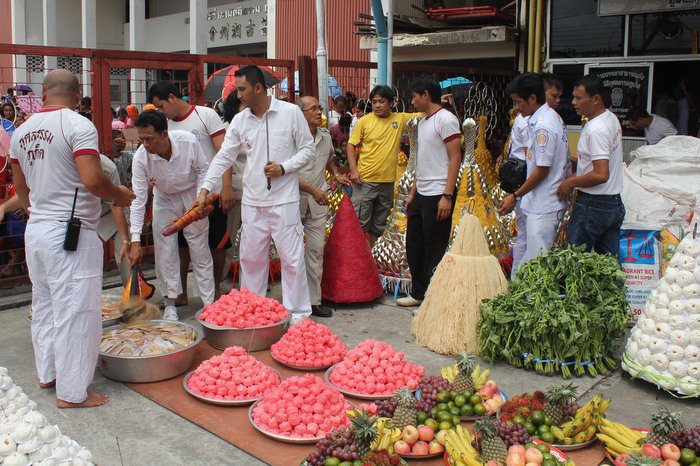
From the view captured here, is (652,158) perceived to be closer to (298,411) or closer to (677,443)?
(677,443)

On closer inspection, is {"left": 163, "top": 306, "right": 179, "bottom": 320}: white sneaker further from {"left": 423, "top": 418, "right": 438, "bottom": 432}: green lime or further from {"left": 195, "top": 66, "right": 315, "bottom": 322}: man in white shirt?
{"left": 423, "top": 418, "right": 438, "bottom": 432}: green lime

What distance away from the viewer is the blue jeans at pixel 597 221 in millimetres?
5355

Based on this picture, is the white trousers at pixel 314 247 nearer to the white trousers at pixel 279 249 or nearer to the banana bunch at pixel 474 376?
the white trousers at pixel 279 249

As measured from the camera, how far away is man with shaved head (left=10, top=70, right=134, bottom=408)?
402 centimetres

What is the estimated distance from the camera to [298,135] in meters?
5.65

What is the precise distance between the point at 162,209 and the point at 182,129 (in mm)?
750

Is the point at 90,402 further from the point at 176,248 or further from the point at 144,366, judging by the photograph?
the point at 176,248

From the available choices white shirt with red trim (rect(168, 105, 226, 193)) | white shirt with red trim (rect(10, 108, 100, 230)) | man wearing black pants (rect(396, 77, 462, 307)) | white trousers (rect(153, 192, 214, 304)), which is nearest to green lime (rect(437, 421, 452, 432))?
white shirt with red trim (rect(10, 108, 100, 230))

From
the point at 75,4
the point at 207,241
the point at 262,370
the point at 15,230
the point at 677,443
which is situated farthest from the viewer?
the point at 75,4

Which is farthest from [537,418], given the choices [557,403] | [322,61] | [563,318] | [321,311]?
[322,61]

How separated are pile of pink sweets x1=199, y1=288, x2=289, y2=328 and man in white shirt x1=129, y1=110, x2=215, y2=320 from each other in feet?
2.50

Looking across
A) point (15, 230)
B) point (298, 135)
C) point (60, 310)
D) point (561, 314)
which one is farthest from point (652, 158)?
point (15, 230)

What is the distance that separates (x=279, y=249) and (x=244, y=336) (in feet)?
2.88

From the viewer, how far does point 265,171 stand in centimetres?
544
